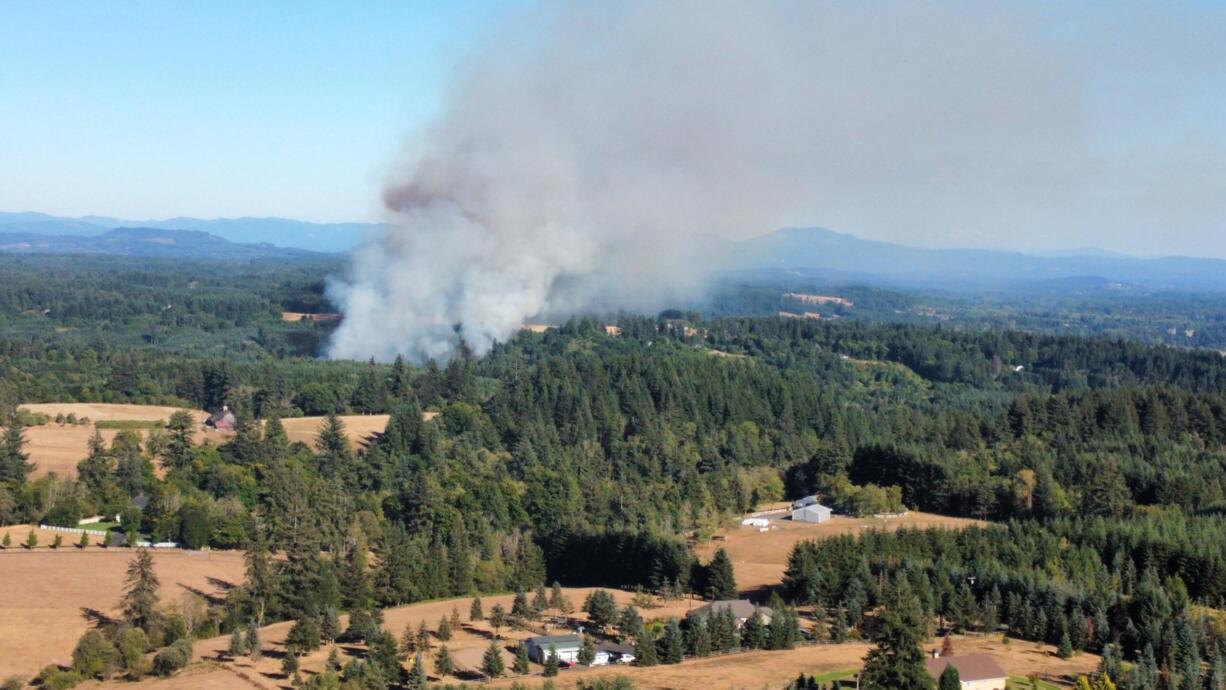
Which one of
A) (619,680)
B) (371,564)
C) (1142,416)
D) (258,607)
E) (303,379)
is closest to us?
(619,680)

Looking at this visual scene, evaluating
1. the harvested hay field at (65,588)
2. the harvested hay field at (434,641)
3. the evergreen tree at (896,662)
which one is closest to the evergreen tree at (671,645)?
the harvested hay field at (434,641)

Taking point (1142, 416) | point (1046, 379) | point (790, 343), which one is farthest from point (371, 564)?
point (1046, 379)

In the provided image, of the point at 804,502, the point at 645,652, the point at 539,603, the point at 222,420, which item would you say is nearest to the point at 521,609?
the point at 539,603

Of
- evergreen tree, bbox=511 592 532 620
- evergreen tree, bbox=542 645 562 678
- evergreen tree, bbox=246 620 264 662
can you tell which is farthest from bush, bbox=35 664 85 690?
evergreen tree, bbox=511 592 532 620

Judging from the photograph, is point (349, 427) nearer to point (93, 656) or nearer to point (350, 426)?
point (350, 426)

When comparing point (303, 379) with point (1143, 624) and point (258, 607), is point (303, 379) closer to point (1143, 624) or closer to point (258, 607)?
point (258, 607)

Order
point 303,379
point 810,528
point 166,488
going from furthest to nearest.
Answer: point 303,379 < point 810,528 < point 166,488

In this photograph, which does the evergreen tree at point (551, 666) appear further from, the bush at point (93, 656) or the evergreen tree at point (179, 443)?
the evergreen tree at point (179, 443)

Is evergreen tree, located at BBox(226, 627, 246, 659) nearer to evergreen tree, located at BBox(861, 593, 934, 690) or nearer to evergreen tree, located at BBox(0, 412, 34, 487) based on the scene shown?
evergreen tree, located at BBox(861, 593, 934, 690)
